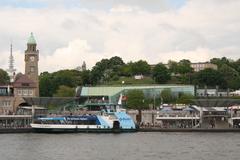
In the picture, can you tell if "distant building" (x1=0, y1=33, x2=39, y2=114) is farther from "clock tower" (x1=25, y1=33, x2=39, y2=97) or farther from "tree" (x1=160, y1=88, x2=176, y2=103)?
"tree" (x1=160, y1=88, x2=176, y2=103)

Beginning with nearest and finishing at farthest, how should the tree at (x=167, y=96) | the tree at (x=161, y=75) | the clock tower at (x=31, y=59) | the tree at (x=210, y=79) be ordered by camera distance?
the tree at (x=167, y=96), the clock tower at (x=31, y=59), the tree at (x=210, y=79), the tree at (x=161, y=75)

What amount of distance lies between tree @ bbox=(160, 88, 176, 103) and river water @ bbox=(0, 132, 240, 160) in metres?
54.0

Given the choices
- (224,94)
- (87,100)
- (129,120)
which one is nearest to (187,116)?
(129,120)

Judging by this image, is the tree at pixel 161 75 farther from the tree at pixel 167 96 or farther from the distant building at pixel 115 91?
the tree at pixel 167 96

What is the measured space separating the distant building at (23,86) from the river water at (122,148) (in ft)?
149

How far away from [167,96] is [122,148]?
2908 inches

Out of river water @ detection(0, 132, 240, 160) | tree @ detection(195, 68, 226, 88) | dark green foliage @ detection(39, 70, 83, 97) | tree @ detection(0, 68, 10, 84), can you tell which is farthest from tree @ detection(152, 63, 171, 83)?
river water @ detection(0, 132, 240, 160)

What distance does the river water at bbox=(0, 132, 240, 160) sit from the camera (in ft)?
225

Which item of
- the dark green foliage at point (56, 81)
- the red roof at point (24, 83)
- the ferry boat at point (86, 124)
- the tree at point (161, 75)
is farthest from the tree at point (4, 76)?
the ferry boat at point (86, 124)

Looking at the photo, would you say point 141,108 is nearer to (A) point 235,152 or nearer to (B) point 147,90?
(B) point 147,90

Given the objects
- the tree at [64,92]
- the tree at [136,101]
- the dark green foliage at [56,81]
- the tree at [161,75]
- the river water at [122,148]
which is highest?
the tree at [161,75]

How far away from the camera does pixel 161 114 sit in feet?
412

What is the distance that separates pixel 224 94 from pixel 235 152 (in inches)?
3925

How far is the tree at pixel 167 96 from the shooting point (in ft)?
492
